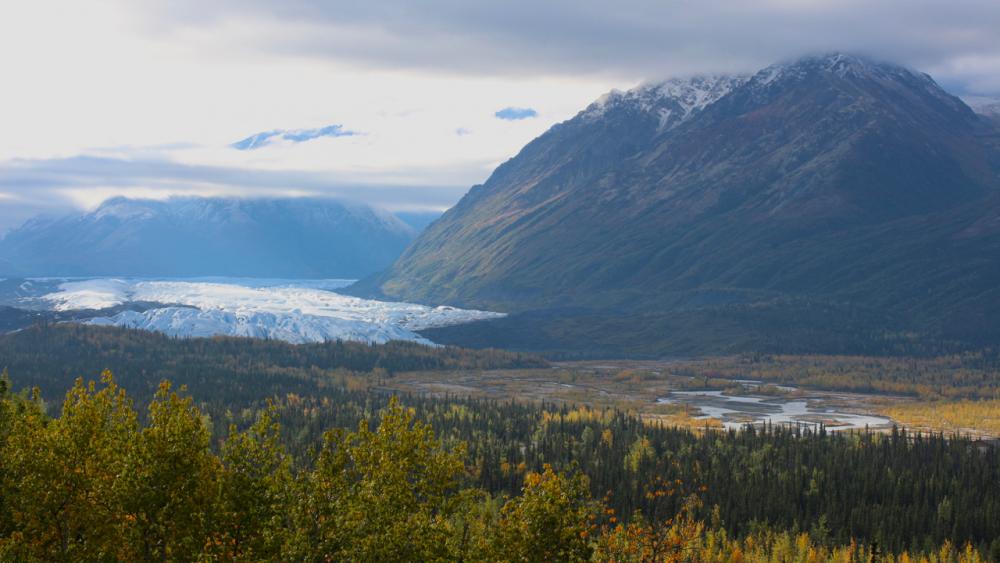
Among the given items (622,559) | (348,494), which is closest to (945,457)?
(622,559)

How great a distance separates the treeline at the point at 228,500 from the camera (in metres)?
54.5

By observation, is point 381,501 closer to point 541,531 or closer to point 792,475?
point 541,531

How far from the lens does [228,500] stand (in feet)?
184

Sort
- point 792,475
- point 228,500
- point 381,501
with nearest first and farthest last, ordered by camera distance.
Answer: point 228,500 < point 381,501 < point 792,475

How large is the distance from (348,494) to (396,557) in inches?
185

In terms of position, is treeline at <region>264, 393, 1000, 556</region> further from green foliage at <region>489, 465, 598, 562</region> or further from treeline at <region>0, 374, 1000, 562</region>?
treeline at <region>0, 374, 1000, 562</region>

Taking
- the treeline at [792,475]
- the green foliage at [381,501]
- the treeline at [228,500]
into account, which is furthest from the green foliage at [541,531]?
the treeline at [792,475]

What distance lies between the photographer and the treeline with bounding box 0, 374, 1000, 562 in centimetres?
5450

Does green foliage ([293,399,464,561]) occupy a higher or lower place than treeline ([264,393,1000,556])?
higher

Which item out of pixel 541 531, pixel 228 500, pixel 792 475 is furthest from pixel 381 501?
pixel 792 475

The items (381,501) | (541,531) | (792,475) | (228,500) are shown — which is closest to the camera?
(228,500)

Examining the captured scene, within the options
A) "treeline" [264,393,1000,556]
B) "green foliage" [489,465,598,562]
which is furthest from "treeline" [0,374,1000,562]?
"treeline" [264,393,1000,556]

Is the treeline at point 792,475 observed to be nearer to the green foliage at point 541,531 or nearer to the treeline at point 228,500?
the green foliage at point 541,531

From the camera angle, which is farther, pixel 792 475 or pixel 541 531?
pixel 792 475
